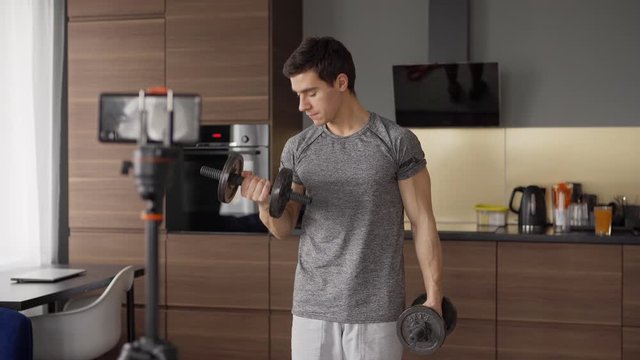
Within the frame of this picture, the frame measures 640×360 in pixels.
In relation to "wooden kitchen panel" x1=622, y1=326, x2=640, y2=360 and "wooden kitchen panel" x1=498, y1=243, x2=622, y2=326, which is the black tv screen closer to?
"wooden kitchen panel" x1=498, y1=243, x2=622, y2=326

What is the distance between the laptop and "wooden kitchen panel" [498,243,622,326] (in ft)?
6.17

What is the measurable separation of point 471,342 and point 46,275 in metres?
1.90

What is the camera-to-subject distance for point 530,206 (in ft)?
13.3

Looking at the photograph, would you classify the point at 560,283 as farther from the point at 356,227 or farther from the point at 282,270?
the point at 356,227

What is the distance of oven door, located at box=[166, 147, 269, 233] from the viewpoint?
159 inches

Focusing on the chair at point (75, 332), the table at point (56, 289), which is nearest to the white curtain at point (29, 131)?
the table at point (56, 289)

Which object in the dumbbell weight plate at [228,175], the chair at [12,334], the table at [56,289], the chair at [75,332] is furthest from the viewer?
the chair at [75,332]

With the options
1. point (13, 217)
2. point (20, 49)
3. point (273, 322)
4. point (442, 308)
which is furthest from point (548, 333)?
point (20, 49)

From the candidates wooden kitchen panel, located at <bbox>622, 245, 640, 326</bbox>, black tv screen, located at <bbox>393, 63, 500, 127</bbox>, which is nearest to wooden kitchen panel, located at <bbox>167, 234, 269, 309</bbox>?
black tv screen, located at <bbox>393, 63, 500, 127</bbox>

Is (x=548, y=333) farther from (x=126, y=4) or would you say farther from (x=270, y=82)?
(x=126, y=4)

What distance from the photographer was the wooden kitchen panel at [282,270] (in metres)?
→ 3.91

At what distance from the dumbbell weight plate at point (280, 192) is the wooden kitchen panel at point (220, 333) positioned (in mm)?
2033

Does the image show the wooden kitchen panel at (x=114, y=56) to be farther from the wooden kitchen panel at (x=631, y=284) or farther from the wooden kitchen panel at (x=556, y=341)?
the wooden kitchen panel at (x=631, y=284)

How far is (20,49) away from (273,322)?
71.9 inches
